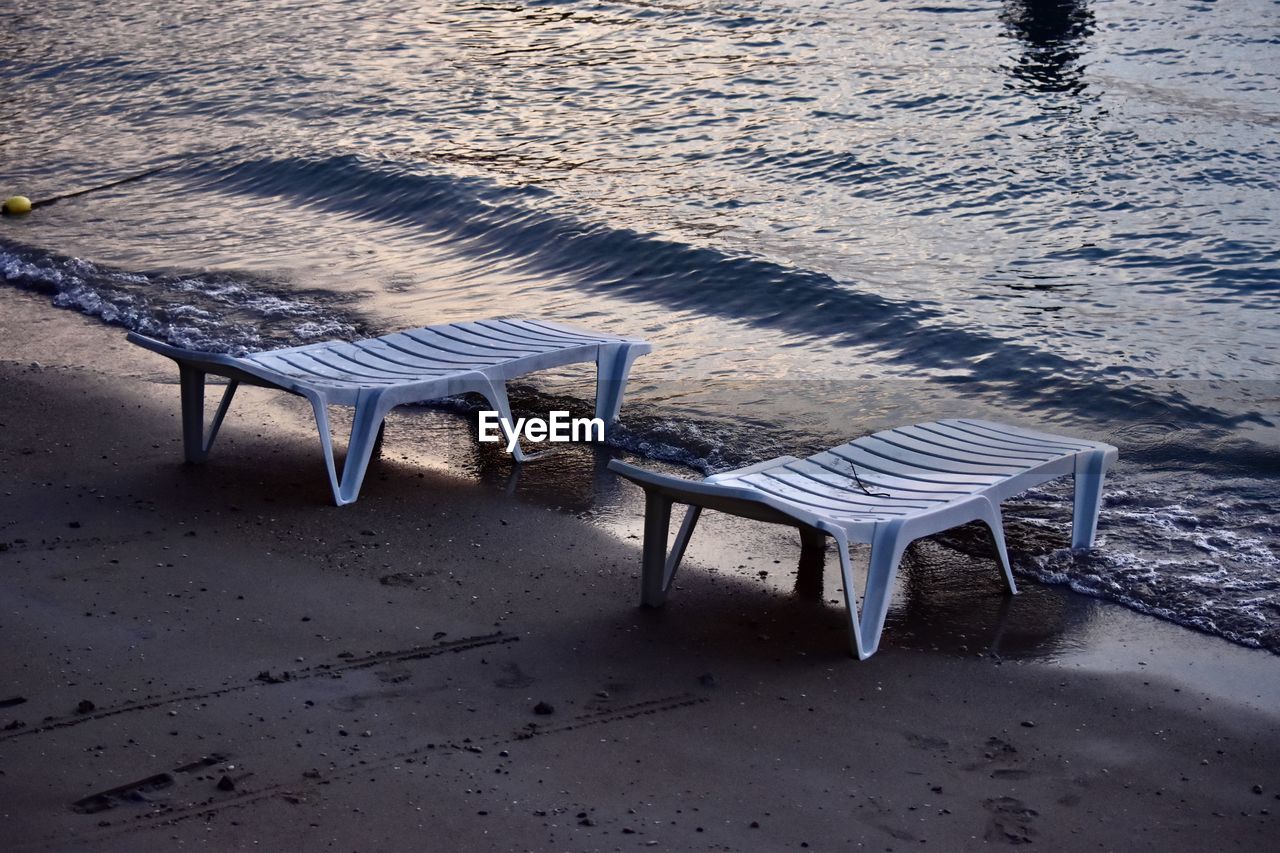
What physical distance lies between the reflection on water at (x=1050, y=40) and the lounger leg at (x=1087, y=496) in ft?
35.4

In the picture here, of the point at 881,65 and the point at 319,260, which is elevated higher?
the point at 881,65

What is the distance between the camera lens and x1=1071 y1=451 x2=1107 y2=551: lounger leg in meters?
5.19

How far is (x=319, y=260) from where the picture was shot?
1071 cm

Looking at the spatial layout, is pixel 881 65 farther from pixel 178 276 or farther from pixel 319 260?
pixel 178 276

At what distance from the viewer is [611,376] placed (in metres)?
6.57

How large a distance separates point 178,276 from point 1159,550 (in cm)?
746

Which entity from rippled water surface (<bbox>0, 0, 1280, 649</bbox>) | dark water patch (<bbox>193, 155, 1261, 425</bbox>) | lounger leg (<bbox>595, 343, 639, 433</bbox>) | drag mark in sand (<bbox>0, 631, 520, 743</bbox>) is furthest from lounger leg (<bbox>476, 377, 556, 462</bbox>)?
dark water patch (<bbox>193, 155, 1261, 425</bbox>)

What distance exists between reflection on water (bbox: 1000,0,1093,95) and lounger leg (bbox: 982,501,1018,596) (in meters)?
11.3

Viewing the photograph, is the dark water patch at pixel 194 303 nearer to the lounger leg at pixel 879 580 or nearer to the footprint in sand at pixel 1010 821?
the lounger leg at pixel 879 580

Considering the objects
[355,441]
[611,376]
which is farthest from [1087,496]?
[355,441]

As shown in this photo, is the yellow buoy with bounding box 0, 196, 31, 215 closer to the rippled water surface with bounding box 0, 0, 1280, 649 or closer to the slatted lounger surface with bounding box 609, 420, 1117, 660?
the rippled water surface with bounding box 0, 0, 1280, 649

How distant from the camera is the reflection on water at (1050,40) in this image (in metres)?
15.5

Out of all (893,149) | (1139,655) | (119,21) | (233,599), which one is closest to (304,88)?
(119,21)

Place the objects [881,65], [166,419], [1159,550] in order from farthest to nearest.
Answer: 1. [881,65]
2. [166,419]
3. [1159,550]
